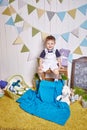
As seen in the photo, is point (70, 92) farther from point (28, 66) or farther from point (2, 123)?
point (2, 123)

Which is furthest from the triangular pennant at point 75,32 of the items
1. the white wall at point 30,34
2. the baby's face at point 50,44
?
the baby's face at point 50,44

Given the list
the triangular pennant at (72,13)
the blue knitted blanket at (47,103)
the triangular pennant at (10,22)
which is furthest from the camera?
the triangular pennant at (10,22)

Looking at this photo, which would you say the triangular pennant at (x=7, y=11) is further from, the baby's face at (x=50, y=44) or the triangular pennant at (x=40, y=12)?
the baby's face at (x=50, y=44)

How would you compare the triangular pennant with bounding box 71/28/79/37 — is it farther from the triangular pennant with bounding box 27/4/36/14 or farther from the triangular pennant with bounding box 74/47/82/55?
the triangular pennant with bounding box 27/4/36/14

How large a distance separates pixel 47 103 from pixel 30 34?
0.92 metres

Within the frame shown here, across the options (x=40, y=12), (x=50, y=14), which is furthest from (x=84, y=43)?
(x=40, y=12)

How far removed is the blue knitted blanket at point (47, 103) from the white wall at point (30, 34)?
38 centimetres

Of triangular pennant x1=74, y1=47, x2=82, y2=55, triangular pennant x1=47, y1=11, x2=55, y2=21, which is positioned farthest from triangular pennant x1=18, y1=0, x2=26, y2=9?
triangular pennant x1=74, y1=47, x2=82, y2=55

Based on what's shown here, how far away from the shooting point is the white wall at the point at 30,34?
235 cm

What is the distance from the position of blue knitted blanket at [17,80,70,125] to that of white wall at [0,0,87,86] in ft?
1.26

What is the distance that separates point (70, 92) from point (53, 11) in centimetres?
104

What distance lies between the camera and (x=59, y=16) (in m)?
2.37

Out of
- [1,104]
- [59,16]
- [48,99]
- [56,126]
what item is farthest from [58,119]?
[59,16]

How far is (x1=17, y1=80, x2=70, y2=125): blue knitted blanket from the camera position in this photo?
2.01 metres
